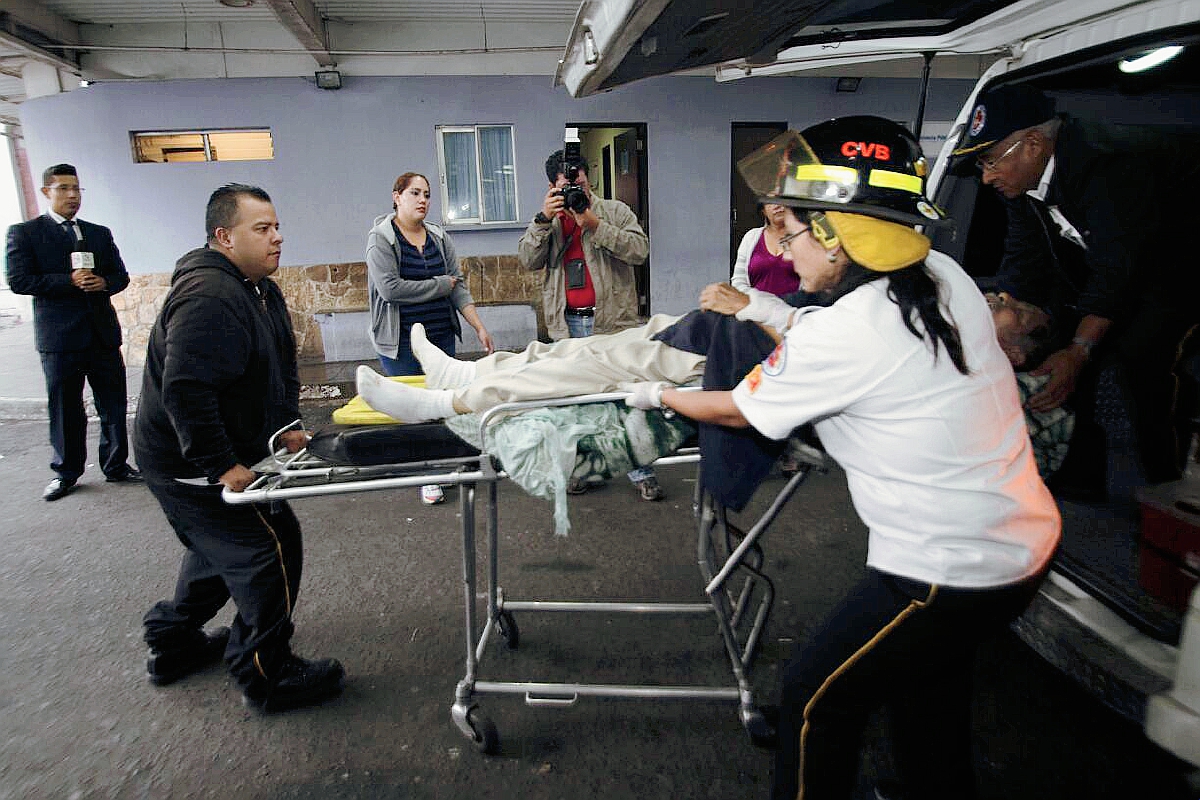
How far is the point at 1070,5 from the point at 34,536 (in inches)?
229

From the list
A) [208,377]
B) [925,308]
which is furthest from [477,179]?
[925,308]

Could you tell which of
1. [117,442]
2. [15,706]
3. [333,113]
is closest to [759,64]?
[15,706]

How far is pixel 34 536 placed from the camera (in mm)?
4016

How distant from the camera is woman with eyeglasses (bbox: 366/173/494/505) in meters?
4.06

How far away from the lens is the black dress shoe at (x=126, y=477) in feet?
15.8

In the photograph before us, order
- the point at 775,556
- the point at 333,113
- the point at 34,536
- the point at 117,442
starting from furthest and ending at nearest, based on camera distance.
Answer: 1. the point at 333,113
2. the point at 117,442
3. the point at 34,536
4. the point at 775,556

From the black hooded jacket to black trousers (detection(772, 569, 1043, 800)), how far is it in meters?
1.88

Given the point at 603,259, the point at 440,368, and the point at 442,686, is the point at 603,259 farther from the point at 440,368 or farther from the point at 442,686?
the point at 442,686

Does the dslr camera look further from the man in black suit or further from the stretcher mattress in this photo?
the man in black suit

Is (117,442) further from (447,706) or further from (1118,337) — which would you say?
(1118,337)

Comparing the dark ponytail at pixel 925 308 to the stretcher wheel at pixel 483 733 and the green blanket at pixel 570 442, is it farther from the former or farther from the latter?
the stretcher wheel at pixel 483 733

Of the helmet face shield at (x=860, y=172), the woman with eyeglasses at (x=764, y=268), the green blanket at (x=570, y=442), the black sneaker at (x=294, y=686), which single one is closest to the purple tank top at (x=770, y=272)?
the woman with eyeglasses at (x=764, y=268)

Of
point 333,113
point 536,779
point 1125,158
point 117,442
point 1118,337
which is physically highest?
point 333,113

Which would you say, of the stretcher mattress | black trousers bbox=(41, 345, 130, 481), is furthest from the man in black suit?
the stretcher mattress
